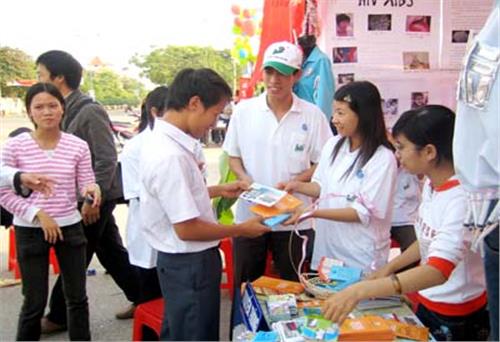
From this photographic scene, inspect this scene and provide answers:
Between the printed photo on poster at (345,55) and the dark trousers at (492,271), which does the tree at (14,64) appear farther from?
the dark trousers at (492,271)

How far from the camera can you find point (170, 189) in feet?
5.32

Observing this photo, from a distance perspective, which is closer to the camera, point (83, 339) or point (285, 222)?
point (285, 222)

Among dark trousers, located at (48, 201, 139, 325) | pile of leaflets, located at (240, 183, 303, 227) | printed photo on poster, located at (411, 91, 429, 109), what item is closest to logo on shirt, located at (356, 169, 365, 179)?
pile of leaflets, located at (240, 183, 303, 227)

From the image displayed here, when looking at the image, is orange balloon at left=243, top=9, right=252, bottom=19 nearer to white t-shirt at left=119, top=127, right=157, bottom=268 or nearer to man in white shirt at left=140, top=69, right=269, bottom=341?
white t-shirt at left=119, top=127, right=157, bottom=268

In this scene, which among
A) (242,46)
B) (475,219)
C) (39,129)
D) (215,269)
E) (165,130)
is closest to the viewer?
(475,219)

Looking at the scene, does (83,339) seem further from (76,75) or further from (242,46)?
(242,46)

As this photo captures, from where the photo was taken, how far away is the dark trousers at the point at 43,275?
2.33m

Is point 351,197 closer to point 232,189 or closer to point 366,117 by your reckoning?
point 366,117

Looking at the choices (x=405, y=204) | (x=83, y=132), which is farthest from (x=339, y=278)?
(x=83, y=132)

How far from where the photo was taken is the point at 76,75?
9.45 feet

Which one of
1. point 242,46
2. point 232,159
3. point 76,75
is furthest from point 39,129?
point 242,46

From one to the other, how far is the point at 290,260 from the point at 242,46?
4.38 metres

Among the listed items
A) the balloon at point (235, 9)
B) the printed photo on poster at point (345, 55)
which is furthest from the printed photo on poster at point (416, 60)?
the balloon at point (235, 9)

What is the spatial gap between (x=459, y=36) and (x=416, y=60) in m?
0.33
